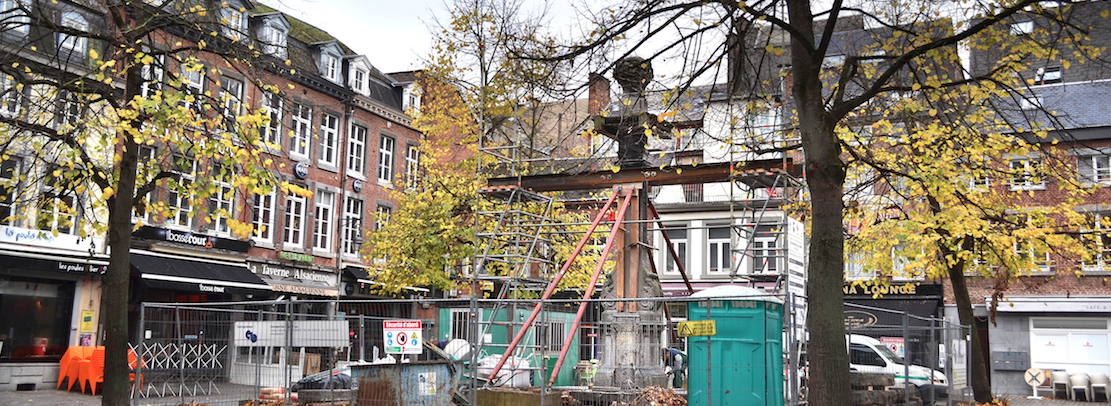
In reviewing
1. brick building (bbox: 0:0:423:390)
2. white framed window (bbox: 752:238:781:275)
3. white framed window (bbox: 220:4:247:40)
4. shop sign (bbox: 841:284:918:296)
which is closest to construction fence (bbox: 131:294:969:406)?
brick building (bbox: 0:0:423:390)

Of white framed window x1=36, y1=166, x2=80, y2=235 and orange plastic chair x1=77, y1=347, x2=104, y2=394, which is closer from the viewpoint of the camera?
white framed window x1=36, y1=166, x2=80, y2=235

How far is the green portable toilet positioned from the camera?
477 inches

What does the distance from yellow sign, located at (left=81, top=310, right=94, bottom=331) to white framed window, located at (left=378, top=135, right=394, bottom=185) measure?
13.4 metres

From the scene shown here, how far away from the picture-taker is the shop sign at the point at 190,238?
25500 mm

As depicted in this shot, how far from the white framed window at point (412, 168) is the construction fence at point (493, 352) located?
13.0 meters

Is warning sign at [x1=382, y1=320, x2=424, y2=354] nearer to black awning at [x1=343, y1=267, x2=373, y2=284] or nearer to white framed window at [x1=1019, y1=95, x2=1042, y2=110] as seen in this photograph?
white framed window at [x1=1019, y1=95, x2=1042, y2=110]

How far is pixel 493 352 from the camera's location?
17.3 m

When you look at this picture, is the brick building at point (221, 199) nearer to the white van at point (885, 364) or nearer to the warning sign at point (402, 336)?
the warning sign at point (402, 336)

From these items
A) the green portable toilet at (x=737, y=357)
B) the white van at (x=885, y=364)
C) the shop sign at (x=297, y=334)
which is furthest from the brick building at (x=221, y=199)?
the white van at (x=885, y=364)

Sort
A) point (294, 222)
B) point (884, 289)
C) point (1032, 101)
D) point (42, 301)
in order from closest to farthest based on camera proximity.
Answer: point (1032, 101) → point (884, 289) → point (42, 301) → point (294, 222)

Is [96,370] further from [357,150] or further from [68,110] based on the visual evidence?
[357,150]

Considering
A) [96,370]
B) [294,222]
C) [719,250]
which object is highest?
[294,222]

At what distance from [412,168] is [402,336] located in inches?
911

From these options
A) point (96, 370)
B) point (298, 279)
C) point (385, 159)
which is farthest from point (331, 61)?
point (96, 370)
